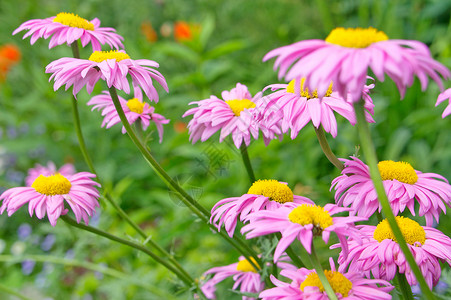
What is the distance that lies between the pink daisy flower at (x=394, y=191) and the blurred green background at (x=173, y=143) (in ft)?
1.98

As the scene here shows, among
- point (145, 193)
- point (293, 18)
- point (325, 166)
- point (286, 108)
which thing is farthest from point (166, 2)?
point (286, 108)

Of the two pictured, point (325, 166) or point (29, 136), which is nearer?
point (325, 166)

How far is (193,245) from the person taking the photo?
1.68 meters

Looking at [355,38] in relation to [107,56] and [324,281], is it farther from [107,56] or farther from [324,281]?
[107,56]

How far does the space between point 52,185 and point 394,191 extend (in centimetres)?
44

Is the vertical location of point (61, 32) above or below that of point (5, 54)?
below

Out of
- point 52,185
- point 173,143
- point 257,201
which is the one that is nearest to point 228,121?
point 257,201

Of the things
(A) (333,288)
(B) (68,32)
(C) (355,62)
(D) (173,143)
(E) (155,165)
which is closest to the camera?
(C) (355,62)

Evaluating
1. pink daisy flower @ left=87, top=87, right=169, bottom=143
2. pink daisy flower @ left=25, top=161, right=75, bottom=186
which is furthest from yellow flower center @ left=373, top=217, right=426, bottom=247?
pink daisy flower @ left=25, top=161, right=75, bottom=186

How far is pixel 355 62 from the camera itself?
395mm

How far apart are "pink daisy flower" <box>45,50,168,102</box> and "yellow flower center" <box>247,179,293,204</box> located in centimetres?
16

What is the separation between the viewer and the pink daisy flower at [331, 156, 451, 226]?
569mm

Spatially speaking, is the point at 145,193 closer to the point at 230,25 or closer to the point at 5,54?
the point at 5,54

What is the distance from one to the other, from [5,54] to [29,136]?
0.45 metres
